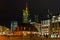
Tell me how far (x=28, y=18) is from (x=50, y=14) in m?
7.98

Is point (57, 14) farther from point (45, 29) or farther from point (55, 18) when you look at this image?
point (45, 29)

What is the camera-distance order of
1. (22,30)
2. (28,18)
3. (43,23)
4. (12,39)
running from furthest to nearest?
1. (43,23)
2. (28,18)
3. (22,30)
4. (12,39)

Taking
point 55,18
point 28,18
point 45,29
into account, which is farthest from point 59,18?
point 28,18

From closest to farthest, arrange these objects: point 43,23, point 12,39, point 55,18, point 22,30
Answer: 1. point 12,39
2. point 22,30
3. point 55,18
4. point 43,23

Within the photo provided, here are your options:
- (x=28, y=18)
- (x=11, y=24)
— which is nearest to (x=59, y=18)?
(x=28, y=18)

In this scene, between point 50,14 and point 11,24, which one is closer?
point 50,14

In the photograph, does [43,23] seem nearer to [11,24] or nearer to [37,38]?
[11,24]

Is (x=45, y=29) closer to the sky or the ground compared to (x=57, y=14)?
closer to the ground

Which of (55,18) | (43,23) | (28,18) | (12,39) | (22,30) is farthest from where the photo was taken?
(43,23)

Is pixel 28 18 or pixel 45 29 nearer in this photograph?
pixel 28 18

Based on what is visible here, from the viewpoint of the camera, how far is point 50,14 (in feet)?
201

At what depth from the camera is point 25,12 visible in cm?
5938

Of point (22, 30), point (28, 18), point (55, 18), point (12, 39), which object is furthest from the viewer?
point (55, 18)

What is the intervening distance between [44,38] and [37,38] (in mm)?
1012
